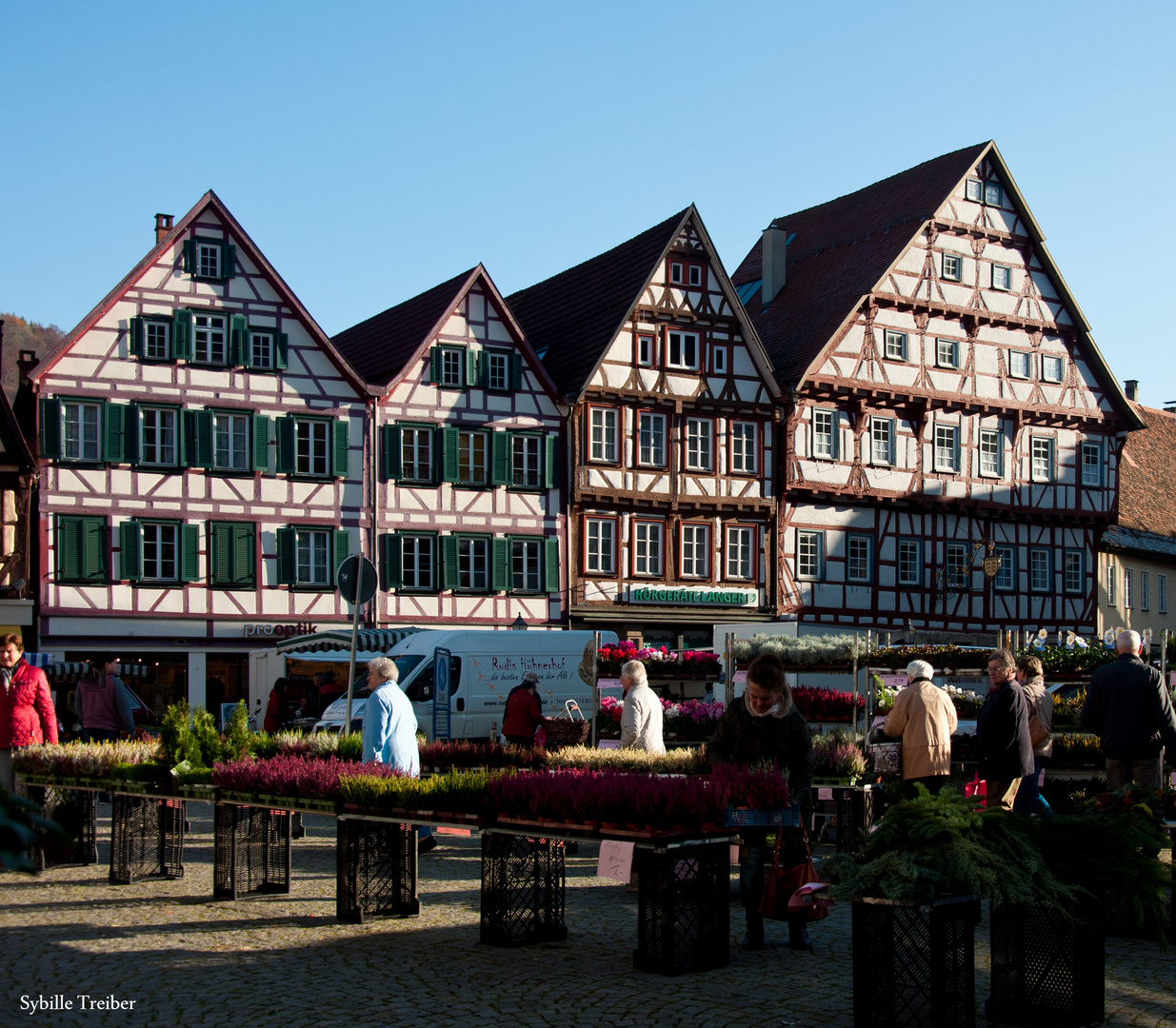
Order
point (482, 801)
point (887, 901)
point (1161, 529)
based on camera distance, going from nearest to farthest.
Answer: point (887, 901), point (482, 801), point (1161, 529)

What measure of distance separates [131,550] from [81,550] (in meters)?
0.99

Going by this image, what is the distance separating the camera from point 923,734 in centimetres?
1123

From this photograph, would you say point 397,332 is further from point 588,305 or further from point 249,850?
point 249,850

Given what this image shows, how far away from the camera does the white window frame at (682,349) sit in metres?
36.8

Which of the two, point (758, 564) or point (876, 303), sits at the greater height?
point (876, 303)

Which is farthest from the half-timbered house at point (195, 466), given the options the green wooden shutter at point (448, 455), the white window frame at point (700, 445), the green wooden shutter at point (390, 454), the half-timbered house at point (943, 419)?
the half-timbered house at point (943, 419)

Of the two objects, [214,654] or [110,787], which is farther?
[214,654]

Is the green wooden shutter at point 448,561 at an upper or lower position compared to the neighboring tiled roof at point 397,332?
lower

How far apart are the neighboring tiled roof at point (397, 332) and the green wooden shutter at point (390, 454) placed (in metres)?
1.32

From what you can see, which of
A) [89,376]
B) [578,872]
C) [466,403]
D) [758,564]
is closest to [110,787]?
[578,872]

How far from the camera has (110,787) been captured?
12.1 meters

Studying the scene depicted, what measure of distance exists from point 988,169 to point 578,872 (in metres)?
31.8

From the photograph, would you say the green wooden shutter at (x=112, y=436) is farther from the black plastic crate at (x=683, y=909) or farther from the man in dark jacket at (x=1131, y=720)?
the black plastic crate at (x=683, y=909)

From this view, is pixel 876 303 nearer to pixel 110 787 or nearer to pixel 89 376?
pixel 89 376
